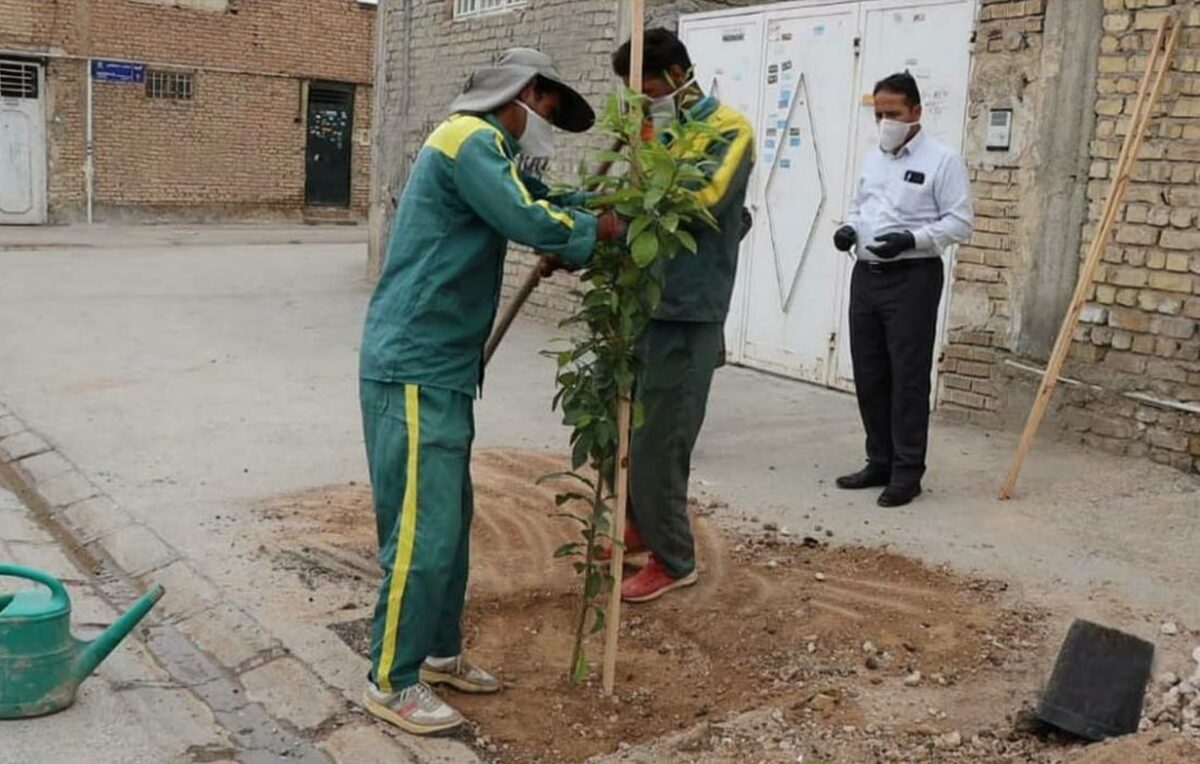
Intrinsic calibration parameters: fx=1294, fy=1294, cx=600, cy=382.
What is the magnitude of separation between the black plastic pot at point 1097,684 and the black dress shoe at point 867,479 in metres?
2.47

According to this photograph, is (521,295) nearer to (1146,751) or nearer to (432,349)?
(432,349)

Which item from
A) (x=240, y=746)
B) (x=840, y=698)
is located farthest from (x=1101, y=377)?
(x=240, y=746)

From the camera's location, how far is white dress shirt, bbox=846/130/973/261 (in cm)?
576

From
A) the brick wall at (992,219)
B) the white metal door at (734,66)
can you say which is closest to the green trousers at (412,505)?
the brick wall at (992,219)

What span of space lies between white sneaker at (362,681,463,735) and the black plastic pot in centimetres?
168

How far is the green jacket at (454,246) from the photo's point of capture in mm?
3490

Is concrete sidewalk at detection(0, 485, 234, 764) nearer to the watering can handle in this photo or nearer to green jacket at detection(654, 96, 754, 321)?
the watering can handle

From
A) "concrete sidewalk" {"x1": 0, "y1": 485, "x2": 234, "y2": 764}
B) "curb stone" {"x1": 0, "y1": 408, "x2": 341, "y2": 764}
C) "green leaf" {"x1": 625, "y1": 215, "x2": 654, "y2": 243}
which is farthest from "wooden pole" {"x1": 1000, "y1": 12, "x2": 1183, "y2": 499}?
"concrete sidewalk" {"x1": 0, "y1": 485, "x2": 234, "y2": 764}

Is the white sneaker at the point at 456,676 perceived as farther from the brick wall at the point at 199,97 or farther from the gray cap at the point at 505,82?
the brick wall at the point at 199,97

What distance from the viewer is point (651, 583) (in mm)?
4727

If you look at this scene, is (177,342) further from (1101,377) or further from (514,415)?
(1101,377)

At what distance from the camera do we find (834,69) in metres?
8.55

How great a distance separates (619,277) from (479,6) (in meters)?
9.20

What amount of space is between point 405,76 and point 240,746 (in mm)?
10707
